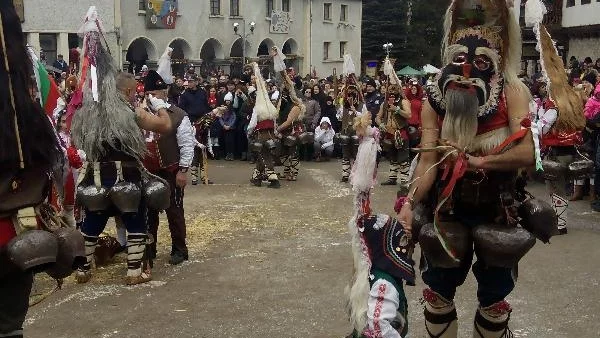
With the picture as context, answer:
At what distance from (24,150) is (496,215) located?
2.54m

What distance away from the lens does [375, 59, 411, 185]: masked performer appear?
1246cm

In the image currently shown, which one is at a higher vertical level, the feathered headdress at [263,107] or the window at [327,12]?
the window at [327,12]

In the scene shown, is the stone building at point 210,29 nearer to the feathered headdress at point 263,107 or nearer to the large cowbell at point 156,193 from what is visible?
the feathered headdress at point 263,107

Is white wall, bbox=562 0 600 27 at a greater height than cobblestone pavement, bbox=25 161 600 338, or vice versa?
white wall, bbox=562 0 600 27

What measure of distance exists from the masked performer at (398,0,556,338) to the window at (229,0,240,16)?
116 ft

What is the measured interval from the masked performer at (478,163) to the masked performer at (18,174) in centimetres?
187

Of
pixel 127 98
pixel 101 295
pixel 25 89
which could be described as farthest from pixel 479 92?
pixel 101 295

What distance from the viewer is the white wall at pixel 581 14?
27.8 m

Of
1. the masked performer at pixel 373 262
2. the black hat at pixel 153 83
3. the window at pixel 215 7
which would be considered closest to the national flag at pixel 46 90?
the masked performer at pixel 373 262

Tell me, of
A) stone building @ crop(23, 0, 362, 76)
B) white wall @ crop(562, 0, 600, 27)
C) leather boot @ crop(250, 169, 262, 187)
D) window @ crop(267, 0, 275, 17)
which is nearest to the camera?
leather boot @ crop(250, 169, 262, 187)

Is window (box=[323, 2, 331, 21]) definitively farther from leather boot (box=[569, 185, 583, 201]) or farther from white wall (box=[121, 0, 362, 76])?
leather boot (box=[569, 185, 583, 201])

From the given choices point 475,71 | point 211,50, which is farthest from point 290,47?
point 475,71

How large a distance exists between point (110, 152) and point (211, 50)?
32.6m

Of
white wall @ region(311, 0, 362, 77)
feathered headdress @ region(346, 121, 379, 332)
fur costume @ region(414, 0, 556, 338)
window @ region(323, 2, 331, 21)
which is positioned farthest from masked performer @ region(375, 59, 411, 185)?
window @ region(323, 2, 331, 21)
